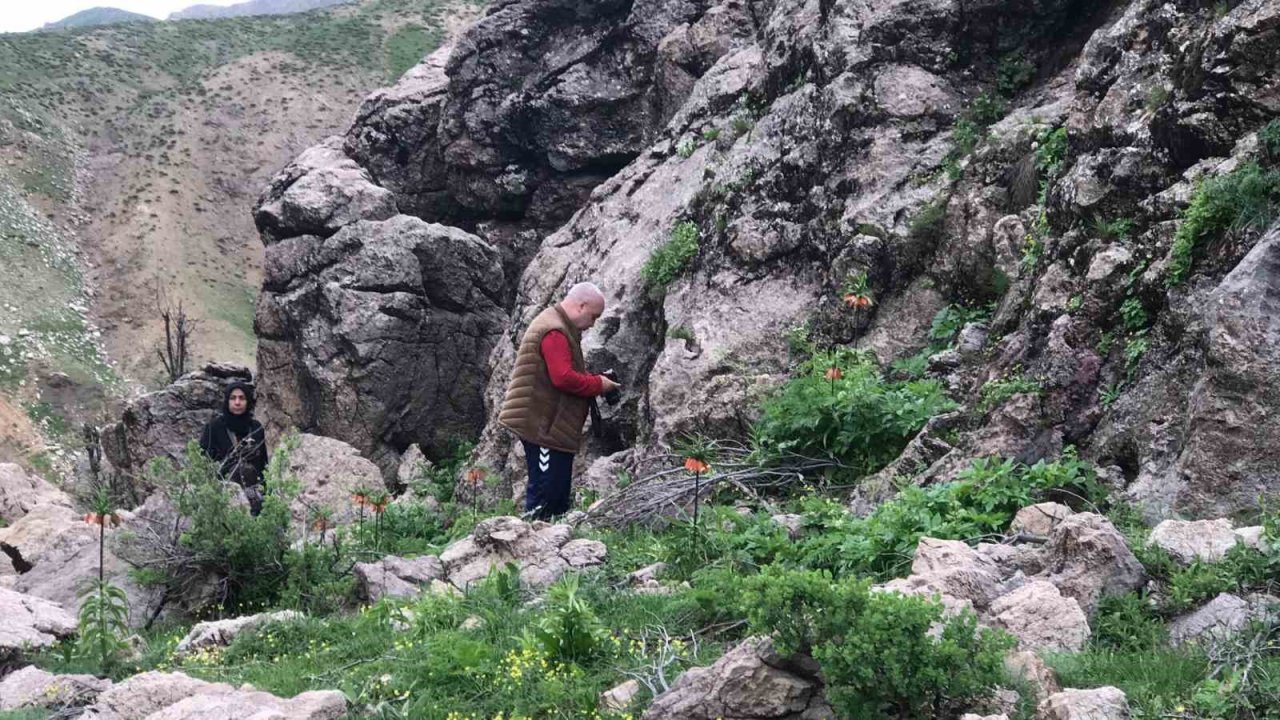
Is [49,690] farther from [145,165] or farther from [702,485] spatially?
[145,165]

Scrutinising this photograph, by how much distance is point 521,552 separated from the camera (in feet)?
19.7

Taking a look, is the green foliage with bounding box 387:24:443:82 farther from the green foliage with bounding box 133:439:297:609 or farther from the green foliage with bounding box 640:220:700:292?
the green foliage with bounding box 133:439:297:609

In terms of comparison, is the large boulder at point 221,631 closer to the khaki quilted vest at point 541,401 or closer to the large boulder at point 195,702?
the large boulder at point 195,702

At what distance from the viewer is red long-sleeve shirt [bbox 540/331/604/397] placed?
25.3 ft

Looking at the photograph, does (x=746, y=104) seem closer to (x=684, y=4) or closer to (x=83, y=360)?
(x=684, y=4)

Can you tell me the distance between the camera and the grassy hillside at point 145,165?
132ft

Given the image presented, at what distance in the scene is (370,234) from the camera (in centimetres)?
1488

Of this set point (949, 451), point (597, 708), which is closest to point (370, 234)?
point (949, 451)

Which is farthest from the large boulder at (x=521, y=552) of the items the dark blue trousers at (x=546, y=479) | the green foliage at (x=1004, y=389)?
the green foliage at (x=1004, y=389)

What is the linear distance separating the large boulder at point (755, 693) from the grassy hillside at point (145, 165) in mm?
31535

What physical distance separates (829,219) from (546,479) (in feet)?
10.5

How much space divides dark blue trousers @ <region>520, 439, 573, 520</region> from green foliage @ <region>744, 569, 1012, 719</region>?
4511 mm

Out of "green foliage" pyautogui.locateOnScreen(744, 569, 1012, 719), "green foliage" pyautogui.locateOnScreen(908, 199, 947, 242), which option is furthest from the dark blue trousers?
"green foliage" pyautogui.locateOnScreen(744, 569, 1012, 719)

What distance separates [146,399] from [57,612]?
31.5 ft
